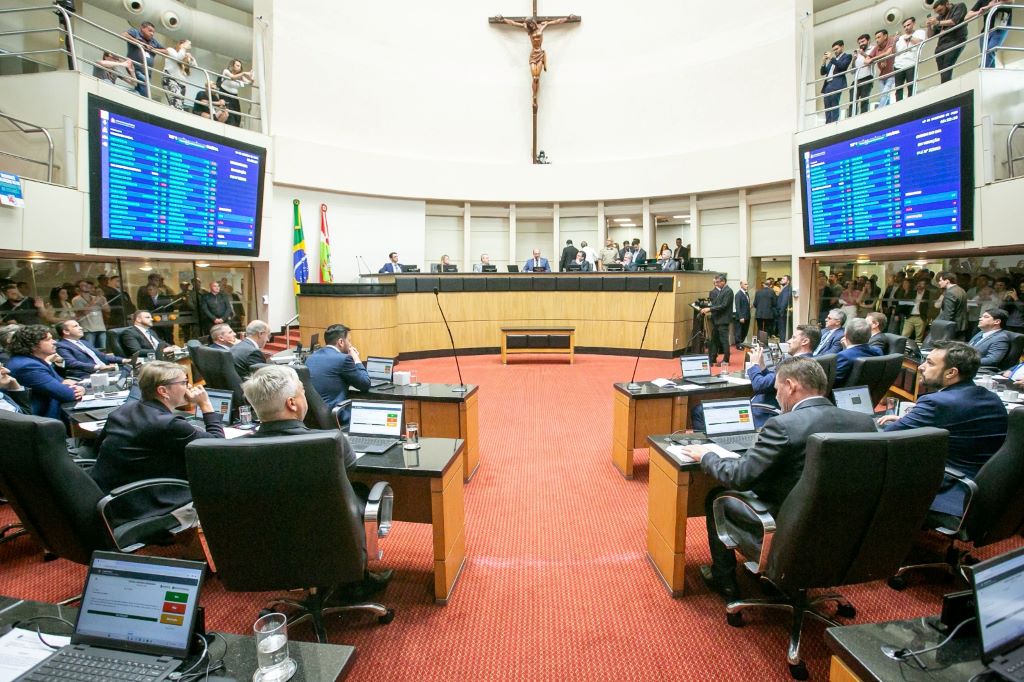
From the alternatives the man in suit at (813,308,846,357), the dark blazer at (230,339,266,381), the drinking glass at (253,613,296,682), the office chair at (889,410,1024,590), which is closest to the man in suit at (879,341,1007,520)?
the office chair at (889,410,1024,590)

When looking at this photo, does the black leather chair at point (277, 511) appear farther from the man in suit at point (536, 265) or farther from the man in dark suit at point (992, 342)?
the man in suit at point (536, 265)

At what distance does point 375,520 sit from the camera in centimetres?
213

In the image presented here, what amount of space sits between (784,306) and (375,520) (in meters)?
9.27

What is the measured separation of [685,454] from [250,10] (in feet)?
41.5

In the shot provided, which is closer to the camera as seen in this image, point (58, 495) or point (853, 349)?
point (58, 495)

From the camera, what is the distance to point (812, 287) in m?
9.38

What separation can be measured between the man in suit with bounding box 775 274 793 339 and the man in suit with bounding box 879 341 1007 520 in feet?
24.0

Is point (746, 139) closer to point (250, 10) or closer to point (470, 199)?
point (470, 199)

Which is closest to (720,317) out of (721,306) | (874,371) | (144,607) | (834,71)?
(721,306)

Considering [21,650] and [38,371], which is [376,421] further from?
[38,371]

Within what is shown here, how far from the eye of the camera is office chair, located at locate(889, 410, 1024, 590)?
7.16 feet

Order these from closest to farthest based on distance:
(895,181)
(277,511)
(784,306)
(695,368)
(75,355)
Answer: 1. (277,511)
2. (695,368)
3. (75,355)
4. (895,181)
5. (784,306)

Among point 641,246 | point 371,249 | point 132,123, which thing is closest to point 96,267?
point 132,123

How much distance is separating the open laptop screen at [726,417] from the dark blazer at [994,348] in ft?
11.2
